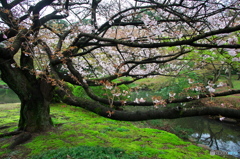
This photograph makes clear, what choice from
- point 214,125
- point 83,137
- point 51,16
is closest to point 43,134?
point 83,137

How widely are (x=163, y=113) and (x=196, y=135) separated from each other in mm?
6429

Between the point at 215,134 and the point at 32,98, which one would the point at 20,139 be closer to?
the point at 32,98

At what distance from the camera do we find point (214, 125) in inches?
373

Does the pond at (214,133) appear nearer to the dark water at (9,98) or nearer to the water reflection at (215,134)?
the water reflection at (215,134)

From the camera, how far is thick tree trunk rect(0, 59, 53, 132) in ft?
13.6

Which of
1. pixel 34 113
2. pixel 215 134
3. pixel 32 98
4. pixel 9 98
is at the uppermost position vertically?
pixel 32 98

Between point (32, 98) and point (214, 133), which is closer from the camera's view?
point (32, 98)

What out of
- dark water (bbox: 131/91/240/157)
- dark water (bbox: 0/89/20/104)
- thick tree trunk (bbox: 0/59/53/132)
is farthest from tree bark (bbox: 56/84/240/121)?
dark water (bbox: 0/89/20/104)

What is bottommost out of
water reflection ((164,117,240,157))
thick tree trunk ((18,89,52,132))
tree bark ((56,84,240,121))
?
water reflection ((164,117,240,157))

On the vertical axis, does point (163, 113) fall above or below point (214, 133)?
above

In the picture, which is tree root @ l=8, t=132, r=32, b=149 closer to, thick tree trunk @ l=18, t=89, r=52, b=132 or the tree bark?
thick tree trunk @ l=18, t=89, r=52, b=132

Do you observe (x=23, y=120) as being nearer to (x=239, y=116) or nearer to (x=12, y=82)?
(x=12, y=82)

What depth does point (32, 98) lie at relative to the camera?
437cm

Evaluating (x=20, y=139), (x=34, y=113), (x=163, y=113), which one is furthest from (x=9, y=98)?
(x=163, y=113)
